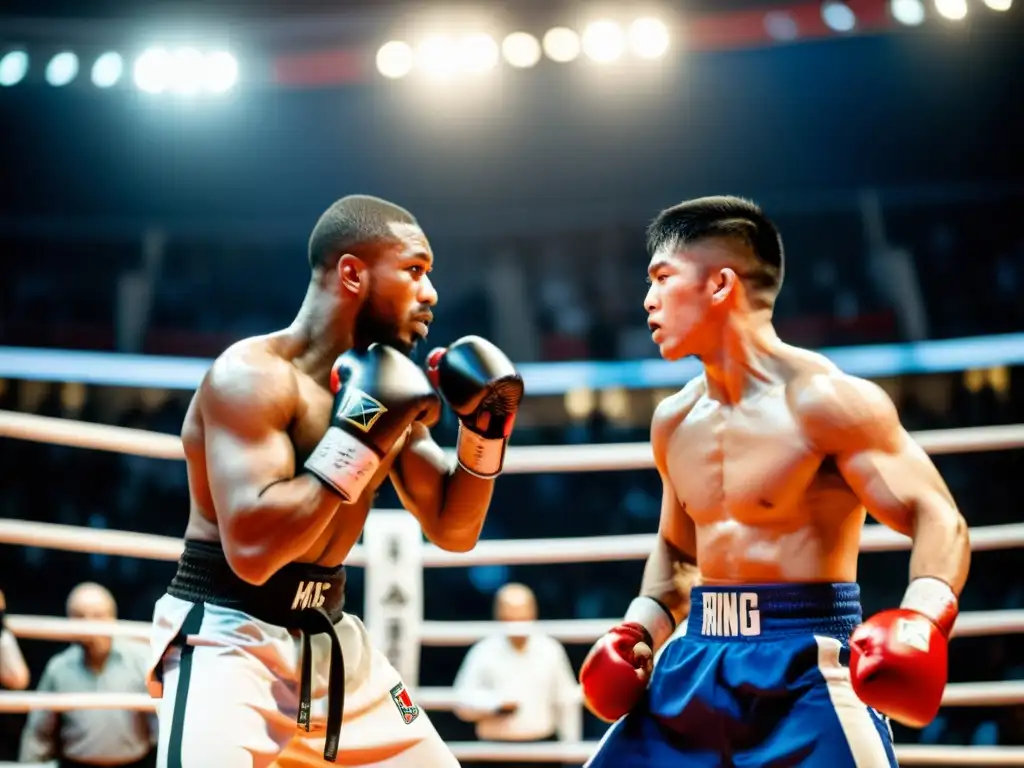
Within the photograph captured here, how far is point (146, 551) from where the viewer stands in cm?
286

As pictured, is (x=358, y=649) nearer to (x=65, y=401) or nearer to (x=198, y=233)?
(x=65, y=401)

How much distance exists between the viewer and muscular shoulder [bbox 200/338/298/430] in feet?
6.16

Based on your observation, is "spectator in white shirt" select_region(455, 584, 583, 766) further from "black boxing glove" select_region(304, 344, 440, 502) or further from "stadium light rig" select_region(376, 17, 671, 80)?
"stadium light rig" select_region(376, 17, 671, 80)

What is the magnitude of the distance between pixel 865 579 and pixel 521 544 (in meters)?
4.68

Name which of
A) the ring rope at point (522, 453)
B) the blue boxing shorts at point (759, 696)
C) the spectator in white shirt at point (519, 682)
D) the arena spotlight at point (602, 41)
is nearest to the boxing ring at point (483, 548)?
the ring rope at point (522, 453)

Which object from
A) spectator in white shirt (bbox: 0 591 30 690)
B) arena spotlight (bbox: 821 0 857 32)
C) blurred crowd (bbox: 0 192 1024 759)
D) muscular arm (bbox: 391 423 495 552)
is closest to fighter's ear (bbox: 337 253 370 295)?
muscular arm (bbox: 391 423 495 552)

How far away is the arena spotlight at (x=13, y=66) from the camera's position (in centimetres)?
773

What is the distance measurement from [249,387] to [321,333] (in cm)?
22

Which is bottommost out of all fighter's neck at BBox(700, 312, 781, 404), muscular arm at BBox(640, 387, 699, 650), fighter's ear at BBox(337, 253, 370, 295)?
muscular arm at BBox(640, 387, 699, 650)

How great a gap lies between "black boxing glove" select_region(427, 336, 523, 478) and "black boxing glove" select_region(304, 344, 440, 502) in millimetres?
50

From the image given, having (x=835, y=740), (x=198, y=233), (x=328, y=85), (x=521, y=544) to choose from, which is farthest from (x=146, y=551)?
(x=198, y=233)

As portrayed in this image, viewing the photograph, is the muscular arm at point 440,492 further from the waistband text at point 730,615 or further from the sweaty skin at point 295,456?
the waistband text at point 730,615

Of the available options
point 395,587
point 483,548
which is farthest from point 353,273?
point 483,548

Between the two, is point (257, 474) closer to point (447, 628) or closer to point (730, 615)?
point (730, 615)
